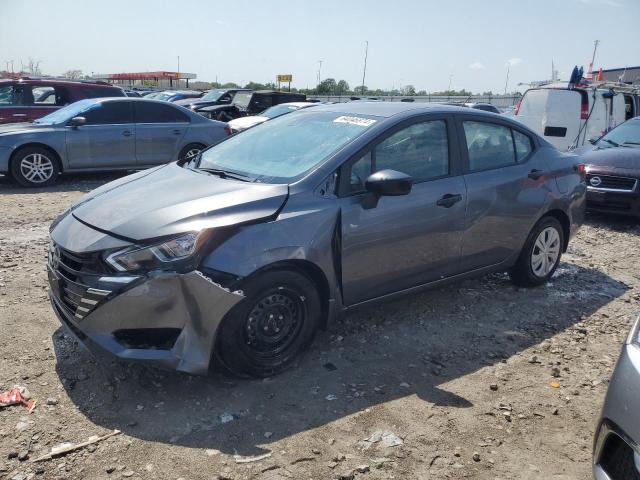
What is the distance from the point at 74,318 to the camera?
3.16m

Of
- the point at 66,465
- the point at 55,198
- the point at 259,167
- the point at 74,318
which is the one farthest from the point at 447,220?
the point at 55,198

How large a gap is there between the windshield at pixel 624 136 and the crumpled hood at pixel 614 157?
32cm

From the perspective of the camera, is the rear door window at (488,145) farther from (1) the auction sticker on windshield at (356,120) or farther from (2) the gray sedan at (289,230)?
(1) the auction sticker on windshield at (356,120)

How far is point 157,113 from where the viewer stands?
33.3 feet

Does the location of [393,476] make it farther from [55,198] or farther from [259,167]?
[55,198]

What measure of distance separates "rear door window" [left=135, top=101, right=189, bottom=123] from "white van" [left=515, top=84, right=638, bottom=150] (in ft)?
22.1

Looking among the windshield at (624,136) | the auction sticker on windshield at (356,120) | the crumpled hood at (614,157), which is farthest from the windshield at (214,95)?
the auction sticker on windshield at (356,120)

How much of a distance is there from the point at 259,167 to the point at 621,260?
15.5 feet

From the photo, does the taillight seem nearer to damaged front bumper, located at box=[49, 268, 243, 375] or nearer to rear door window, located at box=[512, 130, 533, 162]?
rear door window, located at box=[512, 130, 533, 162]

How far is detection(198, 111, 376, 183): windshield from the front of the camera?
147 inches

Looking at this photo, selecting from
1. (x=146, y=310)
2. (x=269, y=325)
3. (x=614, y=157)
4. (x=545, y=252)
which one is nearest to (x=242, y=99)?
(x=614, y=157)

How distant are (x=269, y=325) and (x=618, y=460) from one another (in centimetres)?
192

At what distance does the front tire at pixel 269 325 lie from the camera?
318 cm

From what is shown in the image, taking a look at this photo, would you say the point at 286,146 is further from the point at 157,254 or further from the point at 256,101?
the point at 256,101
